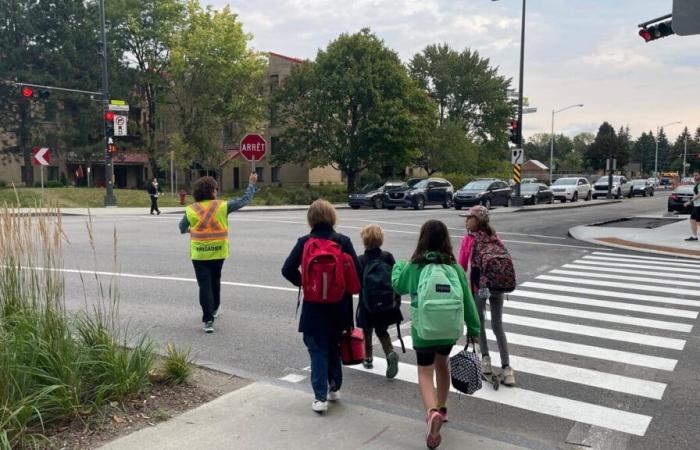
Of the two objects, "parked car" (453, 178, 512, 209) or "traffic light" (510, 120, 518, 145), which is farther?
"traffic light" (510, 120, 518, 145)

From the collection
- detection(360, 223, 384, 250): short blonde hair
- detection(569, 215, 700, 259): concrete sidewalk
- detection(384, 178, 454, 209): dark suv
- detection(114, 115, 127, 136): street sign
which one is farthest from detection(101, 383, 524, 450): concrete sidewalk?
detection(384, 178, 454, 209): dark suv

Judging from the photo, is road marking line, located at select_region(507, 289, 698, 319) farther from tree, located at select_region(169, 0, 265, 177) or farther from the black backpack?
tree, located at select_region(169, 0, 265, 177)

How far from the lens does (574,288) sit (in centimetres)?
991

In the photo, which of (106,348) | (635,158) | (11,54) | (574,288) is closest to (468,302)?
(106,348)

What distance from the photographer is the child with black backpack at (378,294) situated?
16.3ft

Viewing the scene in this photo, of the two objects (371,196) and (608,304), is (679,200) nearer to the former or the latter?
(371,196)

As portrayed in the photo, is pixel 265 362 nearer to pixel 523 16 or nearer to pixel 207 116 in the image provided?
pixel 523 16

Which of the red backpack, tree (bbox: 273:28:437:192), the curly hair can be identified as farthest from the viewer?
tree (bbox: 273:28:437:192)

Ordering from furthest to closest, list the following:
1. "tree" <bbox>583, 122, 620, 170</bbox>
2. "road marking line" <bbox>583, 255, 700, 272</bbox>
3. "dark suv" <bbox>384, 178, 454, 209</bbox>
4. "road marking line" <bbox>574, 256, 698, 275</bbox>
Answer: "tree" <bbox>583, 122, 620, 170</bbox>
"dark suv" <bbox>384, 178, 454, 209</bbox>
"road marking line" <bbox>583, 255, 700, 272</bbox>
"road marking line" <bbox>574, 256, 698, 275</bbox>

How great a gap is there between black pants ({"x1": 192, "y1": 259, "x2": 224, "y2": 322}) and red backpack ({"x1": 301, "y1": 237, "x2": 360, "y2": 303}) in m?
2.57

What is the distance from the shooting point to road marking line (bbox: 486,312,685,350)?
669cm

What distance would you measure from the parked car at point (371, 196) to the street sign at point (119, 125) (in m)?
12.9

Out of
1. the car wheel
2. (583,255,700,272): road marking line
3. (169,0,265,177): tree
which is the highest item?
(169,0,265,177): tree

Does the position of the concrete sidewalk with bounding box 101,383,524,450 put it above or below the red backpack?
below
